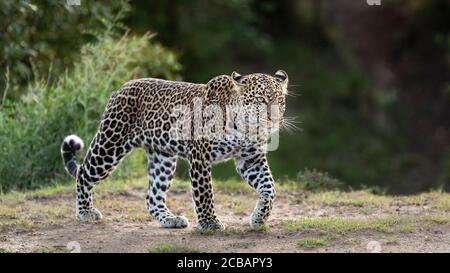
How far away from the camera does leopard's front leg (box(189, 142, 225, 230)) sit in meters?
10.8

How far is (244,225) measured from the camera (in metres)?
11.5

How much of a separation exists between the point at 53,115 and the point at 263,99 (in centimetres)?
508

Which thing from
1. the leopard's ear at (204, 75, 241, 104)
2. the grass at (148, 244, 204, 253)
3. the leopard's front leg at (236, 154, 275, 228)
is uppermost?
the leopard's ear at (204, 75, 241, 104)

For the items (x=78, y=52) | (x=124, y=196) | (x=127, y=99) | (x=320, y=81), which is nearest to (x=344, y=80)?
(x=320, y=81)

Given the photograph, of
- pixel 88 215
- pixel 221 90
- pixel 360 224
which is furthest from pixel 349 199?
pixel 88 215

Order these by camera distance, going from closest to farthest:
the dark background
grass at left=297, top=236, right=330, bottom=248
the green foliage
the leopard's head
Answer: grass at left=297, top=236, right=330, bottom=248 → the leopard's head → the green foliage → the dark background

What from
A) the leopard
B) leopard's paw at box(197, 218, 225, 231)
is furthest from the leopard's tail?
leopard's paw at box(197, 218, 225, 231)

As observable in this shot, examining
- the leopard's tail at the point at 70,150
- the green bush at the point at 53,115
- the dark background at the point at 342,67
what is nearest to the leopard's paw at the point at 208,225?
the leopard's tail at the point at 70,150

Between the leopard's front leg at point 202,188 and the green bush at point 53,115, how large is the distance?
440 cm

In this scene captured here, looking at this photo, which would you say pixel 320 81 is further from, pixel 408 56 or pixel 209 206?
pixel 209 206

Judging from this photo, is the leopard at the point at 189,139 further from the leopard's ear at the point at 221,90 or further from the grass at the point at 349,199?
the grass at the point at 349,199

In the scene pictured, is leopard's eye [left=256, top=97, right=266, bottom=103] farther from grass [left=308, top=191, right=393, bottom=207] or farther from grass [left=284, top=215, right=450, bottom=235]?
grass [left=308, top=191, right=393, bottom=207]

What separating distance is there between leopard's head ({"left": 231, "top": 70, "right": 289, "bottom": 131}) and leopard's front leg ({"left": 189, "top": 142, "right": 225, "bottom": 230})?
0.61m

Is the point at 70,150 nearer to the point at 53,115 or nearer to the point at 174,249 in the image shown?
the point at 53,115
